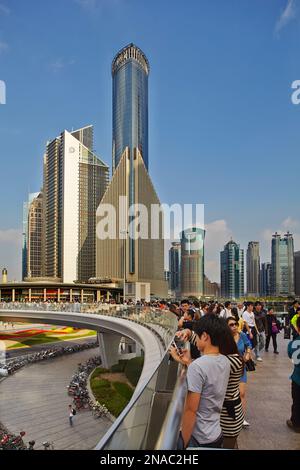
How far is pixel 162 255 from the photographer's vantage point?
5610 inches

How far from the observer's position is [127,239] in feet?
408

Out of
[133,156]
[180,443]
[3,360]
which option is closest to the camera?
[180,443]

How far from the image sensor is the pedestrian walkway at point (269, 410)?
15.6 ft

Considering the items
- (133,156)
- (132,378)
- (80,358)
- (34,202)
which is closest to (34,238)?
(34,202)

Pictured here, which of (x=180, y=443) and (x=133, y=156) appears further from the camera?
(x=133, y=156)

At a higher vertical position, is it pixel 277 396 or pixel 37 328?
pixel 277 396

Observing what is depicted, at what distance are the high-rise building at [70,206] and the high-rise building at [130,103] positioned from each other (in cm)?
1585

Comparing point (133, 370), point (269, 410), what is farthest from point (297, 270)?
point (269, 410)

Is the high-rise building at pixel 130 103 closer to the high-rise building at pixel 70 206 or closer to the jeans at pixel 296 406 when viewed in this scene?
the high-rise building at pixel 70 206

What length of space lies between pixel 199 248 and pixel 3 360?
490ft

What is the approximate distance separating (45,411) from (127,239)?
103 metres

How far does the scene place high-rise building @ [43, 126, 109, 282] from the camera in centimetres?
13038

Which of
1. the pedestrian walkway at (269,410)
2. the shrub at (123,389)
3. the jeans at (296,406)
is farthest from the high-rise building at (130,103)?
the jeans at (296,406)

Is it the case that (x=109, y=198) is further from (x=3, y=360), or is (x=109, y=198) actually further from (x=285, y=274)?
(x=3, y=360)
